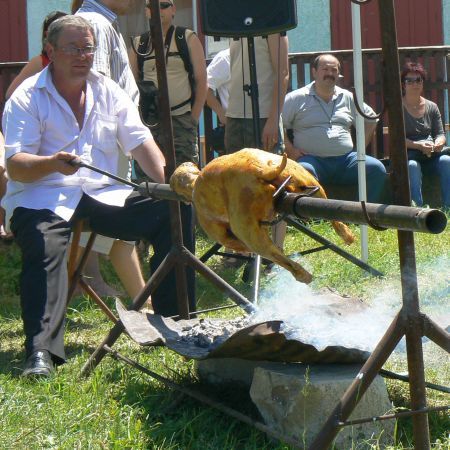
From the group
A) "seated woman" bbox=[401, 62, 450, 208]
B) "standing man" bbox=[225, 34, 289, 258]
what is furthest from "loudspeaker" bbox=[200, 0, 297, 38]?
"seated woman" bbox=[401, 62, 450, 208]

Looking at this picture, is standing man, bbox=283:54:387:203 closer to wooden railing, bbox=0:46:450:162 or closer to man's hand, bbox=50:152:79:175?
wooden railing, bbox=0:46:450:162

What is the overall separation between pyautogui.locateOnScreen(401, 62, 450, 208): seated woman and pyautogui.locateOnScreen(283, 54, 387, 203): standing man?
2.50 ft

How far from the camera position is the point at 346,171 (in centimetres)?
786

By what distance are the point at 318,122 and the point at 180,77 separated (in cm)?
140

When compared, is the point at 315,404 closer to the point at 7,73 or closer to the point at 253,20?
the point at 253,20

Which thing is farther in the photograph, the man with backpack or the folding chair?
the man with backpack

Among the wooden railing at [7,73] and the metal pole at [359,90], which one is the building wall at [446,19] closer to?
the wooden railing at [7,73]

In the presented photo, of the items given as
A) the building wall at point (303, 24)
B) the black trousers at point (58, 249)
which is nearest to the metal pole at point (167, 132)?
the black trousers at point (58, 249)

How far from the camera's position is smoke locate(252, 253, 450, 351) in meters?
3.41

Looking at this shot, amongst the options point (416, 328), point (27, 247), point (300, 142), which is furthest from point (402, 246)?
point (300, 142)

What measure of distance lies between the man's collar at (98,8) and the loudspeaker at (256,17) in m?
0.56

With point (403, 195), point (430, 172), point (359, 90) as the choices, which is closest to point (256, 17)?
point (359, 90)

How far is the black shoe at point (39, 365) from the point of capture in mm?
4156

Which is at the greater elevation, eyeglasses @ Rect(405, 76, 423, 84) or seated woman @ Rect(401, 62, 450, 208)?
eyeglasses @ Rect(405, 76, 423, 84)
